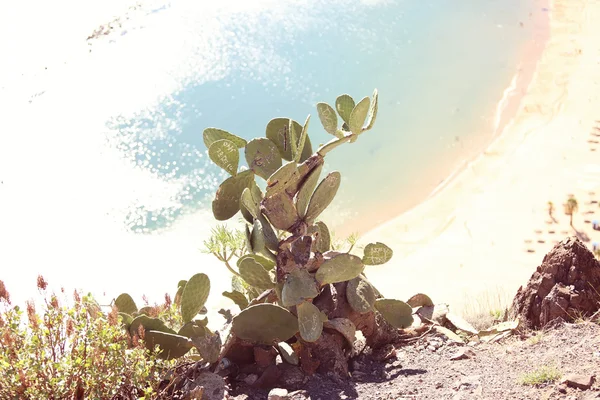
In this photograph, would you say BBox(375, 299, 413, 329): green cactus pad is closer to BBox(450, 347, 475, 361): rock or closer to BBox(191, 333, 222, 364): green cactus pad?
BBox(450, 347, 475, 361): rock

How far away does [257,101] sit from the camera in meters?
15.2

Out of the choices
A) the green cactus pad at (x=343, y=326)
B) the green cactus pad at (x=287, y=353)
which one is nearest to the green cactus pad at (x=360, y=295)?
the green cactus pad at (x=343, y=326)

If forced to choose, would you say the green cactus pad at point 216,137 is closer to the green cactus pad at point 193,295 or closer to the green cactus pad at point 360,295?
the green cactus pad at point 193,295

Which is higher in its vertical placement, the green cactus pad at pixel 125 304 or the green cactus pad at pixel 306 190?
the green cactus pad at pixel 306 190

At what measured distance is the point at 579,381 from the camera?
418cm

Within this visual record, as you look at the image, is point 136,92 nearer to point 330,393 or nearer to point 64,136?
point 64,136

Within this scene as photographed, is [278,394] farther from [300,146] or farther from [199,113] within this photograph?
[199,113]

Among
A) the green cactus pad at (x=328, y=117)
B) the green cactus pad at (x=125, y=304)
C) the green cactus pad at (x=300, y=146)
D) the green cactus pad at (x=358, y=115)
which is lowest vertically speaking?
the green cactus pad at (x=125, y=304)

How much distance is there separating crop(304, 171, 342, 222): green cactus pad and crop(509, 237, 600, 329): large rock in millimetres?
1690

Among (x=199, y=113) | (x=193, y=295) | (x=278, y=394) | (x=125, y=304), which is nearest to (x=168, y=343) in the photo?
(x=193, y=295)

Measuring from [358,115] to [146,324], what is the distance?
1.94 metres

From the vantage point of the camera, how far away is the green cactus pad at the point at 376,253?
17.7ft

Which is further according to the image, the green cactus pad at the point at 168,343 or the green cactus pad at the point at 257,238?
the green cactus pad at the point at 257,238

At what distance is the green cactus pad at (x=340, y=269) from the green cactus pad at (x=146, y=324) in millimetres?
1035
